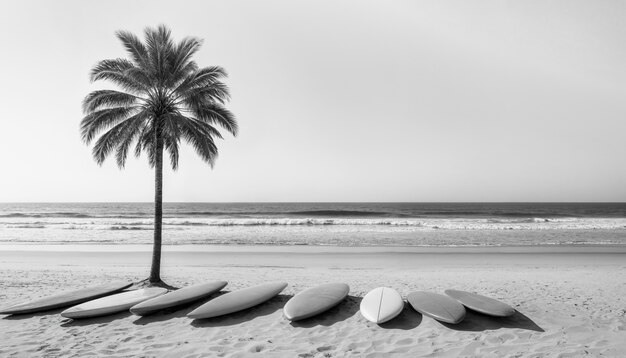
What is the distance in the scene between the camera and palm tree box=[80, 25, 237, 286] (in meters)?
8.94

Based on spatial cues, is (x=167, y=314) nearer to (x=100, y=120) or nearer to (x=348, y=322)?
(x=348, y=322)

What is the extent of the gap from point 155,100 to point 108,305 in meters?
5.27

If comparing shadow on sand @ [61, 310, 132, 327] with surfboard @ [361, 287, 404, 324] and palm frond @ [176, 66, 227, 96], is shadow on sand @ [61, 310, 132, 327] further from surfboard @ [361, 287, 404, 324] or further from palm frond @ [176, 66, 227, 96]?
palm frond @ [176, 66, 227, 96]

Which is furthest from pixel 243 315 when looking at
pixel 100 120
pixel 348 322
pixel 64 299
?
pixel 100 120

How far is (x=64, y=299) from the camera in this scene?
6.65 metres

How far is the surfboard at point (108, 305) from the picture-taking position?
5.90 metres

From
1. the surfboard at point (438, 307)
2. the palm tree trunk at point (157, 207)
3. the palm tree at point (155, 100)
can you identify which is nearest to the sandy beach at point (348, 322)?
the surfboard at point (438, 307)

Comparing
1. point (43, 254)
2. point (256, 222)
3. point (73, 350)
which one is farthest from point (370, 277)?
point (256, 222)

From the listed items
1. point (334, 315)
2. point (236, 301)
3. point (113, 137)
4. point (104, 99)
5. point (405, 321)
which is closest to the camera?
point (405, 321)

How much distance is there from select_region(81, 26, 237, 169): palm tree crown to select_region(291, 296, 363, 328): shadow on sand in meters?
5.75

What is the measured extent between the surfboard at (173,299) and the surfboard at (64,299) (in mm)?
1531

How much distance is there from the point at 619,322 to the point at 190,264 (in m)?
12.0

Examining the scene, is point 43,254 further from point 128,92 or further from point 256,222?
point 256,222

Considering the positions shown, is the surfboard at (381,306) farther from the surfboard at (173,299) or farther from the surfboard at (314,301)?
the surfboard at (173,299)
